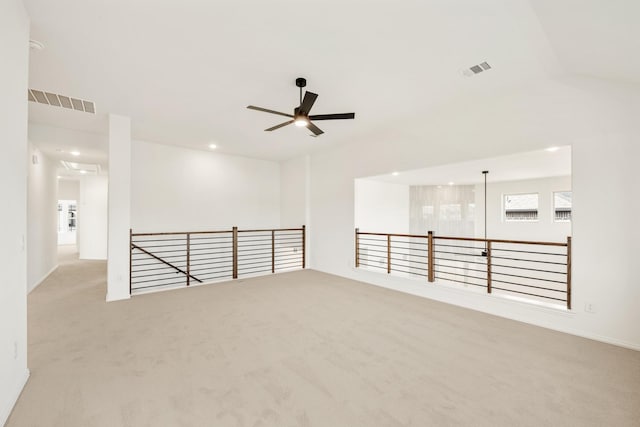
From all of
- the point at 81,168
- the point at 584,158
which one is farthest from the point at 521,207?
the point at 81,168

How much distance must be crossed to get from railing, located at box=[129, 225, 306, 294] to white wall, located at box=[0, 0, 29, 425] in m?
3.04

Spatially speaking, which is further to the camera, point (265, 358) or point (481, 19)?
point (265, 358)

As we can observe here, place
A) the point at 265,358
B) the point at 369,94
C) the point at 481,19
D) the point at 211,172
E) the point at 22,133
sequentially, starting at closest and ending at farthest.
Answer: the point at 22,133 → the point at 481,19 → the point at 265,358 → the point at 369,94 → the point at 211,172

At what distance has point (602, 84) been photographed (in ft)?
9.70

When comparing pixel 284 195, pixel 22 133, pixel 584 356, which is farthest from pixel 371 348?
pixel 284 195

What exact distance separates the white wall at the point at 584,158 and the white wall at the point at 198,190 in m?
4.88

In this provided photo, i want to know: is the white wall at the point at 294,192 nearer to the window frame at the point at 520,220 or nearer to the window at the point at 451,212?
the window at the point at 451,212

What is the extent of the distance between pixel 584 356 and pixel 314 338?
8.53ft

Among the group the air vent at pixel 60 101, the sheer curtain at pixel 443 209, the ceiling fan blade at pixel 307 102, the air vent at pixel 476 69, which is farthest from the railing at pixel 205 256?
the air vent at pixel 476 69

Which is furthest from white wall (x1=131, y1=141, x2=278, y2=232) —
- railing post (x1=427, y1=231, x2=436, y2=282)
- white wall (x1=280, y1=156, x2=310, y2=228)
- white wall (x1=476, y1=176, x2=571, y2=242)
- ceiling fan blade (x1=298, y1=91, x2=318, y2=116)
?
white wall (x1=476, y1=176, x2=571, y2=242)

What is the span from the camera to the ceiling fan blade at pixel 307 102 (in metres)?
2.92

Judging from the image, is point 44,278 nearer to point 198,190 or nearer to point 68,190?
point 198,190

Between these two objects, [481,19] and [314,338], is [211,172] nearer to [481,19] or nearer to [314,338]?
[314,338]

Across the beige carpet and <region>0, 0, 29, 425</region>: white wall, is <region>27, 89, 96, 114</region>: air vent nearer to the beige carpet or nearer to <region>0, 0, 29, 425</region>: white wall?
<region>0, 0, 29, 425</region>: white wall
